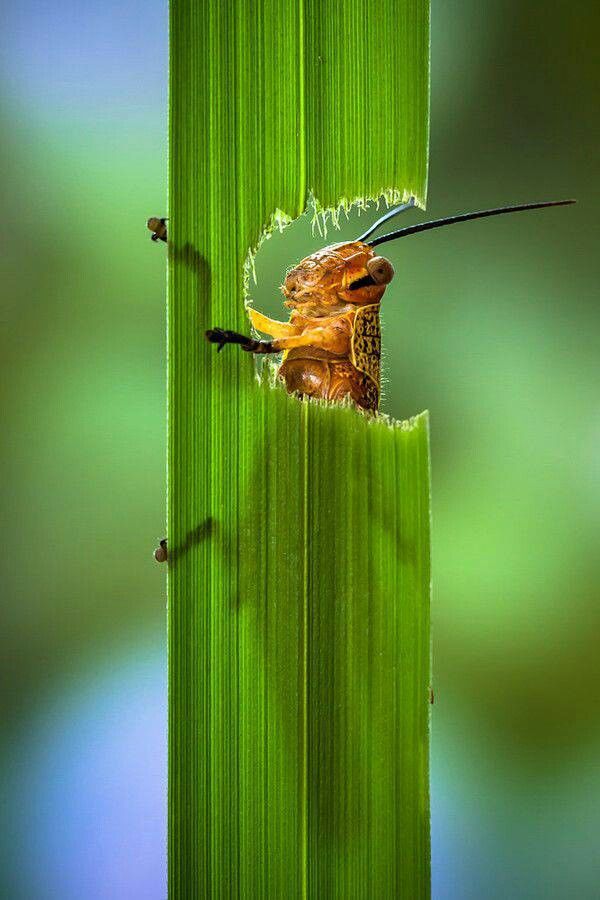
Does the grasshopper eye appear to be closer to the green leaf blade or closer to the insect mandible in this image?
the insect mandible

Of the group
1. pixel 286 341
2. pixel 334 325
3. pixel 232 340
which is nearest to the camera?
pixel 232 340

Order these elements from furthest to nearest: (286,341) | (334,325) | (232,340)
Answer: (334,325), (286,341), (232,340)

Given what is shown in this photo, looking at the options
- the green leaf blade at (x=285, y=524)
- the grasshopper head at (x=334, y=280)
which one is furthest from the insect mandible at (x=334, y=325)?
the green leaf blade at (x=285, y=524)

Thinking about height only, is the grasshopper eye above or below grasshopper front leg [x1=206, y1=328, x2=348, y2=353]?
above

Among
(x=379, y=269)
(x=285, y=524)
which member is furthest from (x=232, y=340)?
(x=379, y=269)

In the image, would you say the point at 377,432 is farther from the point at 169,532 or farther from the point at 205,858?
the point at 205,858

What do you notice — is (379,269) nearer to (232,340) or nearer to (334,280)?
(334,280)

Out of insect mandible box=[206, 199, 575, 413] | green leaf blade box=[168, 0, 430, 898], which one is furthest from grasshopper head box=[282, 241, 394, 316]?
green leaf blade box=[168, 0, 430, 898]

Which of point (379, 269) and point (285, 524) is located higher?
point (379, 269)

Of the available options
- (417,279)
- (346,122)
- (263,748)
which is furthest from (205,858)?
(417,279)
